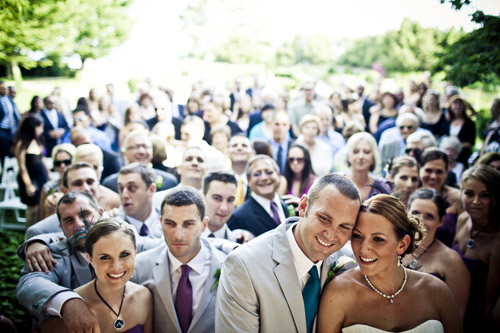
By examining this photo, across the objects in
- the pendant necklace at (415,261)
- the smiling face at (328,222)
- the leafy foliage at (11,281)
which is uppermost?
the smiling face at (328,222)

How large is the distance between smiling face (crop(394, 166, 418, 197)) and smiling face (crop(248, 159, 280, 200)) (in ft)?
4.93

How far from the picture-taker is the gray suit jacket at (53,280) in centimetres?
261

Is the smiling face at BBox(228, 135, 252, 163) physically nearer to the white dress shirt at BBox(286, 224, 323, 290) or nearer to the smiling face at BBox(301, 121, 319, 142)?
the smiling face at BBox(301, 121, 319, 142)

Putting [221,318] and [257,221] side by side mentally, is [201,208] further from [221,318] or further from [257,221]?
[257,221]

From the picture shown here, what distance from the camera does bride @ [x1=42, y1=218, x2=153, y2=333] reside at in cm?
265

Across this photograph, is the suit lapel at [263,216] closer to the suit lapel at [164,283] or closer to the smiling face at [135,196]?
the smiling face at [135,196]

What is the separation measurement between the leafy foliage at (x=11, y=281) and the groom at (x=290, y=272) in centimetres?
247

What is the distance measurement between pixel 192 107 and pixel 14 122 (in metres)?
4.58

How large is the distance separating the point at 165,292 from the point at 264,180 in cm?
211

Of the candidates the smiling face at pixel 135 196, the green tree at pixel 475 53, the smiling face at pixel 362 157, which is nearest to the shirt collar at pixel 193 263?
the smiling face at pixel 135 196

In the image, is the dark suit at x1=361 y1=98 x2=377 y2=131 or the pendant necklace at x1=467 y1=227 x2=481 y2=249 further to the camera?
the dark suit at x1=361 y1=98 x2=377 y2=131

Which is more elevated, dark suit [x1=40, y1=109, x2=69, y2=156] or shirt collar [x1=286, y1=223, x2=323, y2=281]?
shirt collar [x1=286, y1=223, x2=323, y2=281]

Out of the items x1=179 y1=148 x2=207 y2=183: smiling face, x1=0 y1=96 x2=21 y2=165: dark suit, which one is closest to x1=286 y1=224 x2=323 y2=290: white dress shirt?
x1=179 y1=148 x2=207 y2=183: smiling face

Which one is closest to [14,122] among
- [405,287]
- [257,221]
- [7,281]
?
[7,281]
